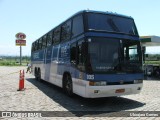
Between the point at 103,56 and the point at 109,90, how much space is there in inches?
49.3

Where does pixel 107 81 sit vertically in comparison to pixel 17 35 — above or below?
below

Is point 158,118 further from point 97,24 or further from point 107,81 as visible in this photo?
point 97,24

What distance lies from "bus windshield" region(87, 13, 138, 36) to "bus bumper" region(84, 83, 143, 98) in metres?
2.15

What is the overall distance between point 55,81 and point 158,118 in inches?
291

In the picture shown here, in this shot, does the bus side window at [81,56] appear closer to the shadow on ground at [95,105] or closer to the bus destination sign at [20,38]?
the shadow on ground at [95,105]

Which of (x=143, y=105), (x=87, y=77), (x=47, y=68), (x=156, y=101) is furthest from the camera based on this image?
(x=47, y=68)

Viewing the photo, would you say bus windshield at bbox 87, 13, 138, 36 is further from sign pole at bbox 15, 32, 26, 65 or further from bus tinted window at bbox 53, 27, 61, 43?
sign pole at bbox 15, 32, 26, 65

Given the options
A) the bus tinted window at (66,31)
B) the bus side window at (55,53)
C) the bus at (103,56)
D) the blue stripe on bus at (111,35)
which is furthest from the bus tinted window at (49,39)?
the blue stripe on bus at (111,35)

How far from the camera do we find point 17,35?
64.4 metres

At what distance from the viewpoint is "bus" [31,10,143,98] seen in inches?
361

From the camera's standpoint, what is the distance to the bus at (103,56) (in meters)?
9.17

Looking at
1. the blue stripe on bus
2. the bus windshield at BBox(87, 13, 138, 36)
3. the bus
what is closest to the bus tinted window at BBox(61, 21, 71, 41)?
the bus

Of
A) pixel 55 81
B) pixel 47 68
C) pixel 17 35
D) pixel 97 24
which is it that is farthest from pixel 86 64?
pixel 17 35

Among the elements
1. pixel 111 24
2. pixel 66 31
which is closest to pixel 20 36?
pixel 66 31
